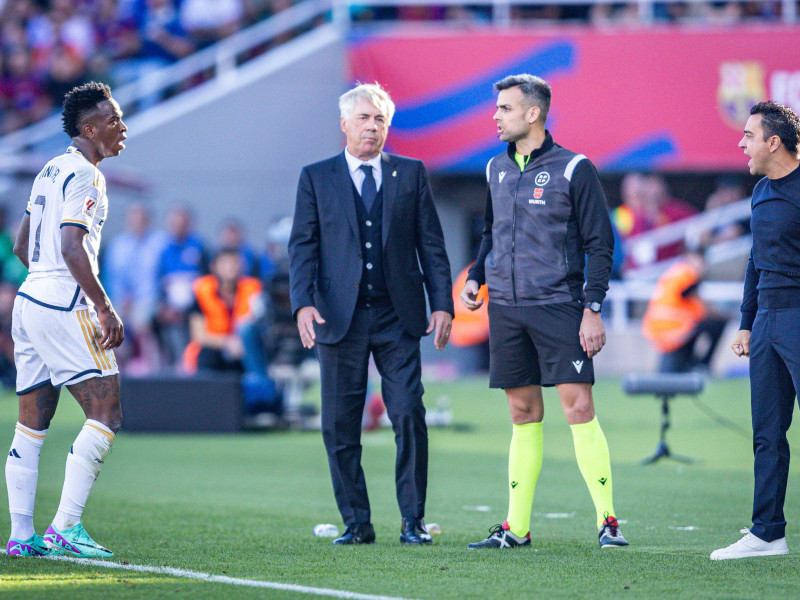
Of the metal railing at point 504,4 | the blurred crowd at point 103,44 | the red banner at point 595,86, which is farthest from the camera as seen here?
the blurred crowd at point 103,44

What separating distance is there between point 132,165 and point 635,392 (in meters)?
11.7

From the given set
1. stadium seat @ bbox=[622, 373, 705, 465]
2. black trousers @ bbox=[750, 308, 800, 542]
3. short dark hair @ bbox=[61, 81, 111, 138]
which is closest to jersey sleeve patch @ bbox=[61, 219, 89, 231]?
short dark hair @ bbox=[61, 81, 111, 138]

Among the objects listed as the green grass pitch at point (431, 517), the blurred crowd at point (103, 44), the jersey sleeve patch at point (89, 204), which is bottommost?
the green grass pitch at point (431, 517)

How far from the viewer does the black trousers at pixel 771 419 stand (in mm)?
5570

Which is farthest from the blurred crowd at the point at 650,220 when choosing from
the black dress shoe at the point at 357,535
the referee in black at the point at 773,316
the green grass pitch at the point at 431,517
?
the referee in black at the point at 773,316

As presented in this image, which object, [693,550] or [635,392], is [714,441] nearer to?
[635,392]

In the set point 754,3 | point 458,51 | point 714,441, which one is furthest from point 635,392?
point 754,3

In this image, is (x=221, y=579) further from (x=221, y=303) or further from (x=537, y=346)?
(x=221, y=303)

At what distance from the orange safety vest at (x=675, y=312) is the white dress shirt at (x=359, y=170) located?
890 cm

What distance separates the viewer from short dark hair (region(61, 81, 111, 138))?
588 centimetres

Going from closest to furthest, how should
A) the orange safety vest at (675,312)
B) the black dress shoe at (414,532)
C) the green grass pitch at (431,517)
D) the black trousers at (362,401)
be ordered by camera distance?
the green grass pitch at (431,517) < the black dress shoe at (414,532) < the black trousers at (362,401) < the orange safety vest at (675,312)

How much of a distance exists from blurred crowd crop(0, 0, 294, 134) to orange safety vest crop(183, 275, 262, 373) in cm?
759

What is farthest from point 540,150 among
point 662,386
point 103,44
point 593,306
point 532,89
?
point 103,44

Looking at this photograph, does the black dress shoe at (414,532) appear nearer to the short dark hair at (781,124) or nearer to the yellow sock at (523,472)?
the yellow sock at (523,472)
